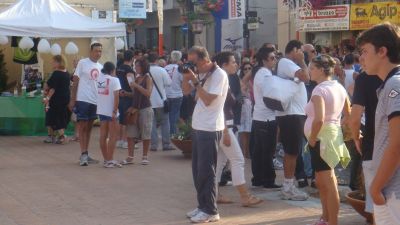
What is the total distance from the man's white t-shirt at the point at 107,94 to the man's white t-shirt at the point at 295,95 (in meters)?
3.08

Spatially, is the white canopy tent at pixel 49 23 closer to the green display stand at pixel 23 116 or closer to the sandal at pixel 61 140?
the green display stand at pixel 23 116

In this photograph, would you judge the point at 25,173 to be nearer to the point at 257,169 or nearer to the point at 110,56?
the point at 257,169

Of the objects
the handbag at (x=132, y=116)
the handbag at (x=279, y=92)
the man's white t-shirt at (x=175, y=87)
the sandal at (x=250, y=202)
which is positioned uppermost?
the handbag at (x=279, y=92)

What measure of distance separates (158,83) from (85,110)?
1.96 metres

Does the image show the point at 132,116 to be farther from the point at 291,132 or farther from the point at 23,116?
the point at 23,116

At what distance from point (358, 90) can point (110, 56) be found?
42.0 feet

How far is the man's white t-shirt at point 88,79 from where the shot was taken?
11.2 meters

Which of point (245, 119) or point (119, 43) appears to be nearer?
point (245, 119)

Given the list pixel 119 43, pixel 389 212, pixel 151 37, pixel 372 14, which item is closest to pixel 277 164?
pixel 389 212

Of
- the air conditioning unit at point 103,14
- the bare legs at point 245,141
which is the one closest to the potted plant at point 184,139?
the bare legs at point 245,141

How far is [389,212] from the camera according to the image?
11.6 ft

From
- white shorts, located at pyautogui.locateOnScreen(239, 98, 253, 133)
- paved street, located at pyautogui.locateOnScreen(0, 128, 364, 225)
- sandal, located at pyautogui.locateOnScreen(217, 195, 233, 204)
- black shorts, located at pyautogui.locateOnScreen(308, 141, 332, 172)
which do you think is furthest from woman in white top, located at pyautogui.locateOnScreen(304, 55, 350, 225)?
white shorts, located at pyautogui.locateOnScreen(239, 98, 253, 133)

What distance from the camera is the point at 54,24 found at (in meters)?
14.9

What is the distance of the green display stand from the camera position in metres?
14.7
